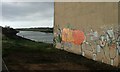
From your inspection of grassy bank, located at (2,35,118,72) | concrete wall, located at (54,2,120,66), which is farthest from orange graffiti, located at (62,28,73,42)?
grassy bank, located at (2,35,118,72)

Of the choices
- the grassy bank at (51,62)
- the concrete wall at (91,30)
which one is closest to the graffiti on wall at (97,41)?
the concrete wall at (91,30)

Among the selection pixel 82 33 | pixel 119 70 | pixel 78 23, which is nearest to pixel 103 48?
pixel 119 70

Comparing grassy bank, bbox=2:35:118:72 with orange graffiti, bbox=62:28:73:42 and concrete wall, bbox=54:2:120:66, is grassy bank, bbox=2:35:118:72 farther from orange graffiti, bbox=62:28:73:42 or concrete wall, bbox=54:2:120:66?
orange graffiti, bbox=62:28:73:42

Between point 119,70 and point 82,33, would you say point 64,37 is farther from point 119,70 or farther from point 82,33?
point 119,70

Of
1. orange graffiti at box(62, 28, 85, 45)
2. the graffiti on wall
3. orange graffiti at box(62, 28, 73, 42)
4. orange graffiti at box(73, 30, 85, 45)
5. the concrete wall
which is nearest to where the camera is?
the graffiti on wall

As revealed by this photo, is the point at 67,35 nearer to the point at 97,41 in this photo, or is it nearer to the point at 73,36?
the point at 73,36

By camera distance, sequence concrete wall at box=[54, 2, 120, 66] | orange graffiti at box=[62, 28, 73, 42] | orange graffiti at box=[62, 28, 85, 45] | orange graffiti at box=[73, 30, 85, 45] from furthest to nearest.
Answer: orange graffiti at box=[62, 28, 73, 42] < orange graffiti at box=[62, 28, 85, 45] < orange graffiti at box=[73, 30, 85, 45] < concrete wall at box=[54, 2, 120, 66]

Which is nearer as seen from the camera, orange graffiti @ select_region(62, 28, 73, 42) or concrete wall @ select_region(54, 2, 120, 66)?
concrete wall @ select_region(54, 2, 120, 66)

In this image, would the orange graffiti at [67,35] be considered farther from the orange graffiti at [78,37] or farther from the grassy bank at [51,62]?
the grassy bank at [51,62]

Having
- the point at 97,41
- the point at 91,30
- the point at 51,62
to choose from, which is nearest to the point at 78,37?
the point at 91,30

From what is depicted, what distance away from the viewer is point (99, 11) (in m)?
14.7

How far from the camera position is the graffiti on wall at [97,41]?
1297 centimetres

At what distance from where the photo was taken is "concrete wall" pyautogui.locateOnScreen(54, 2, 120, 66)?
13125mm

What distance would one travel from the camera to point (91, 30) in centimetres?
1577
